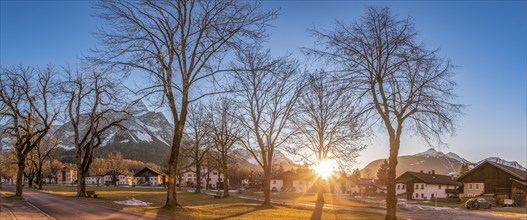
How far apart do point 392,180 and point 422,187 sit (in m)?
72.8

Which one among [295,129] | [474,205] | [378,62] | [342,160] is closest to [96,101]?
[295,129]

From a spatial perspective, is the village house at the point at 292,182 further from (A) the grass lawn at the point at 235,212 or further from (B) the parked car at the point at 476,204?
(A) the grass lawn at the point at 235,212

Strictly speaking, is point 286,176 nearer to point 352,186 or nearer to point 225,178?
point 352,186

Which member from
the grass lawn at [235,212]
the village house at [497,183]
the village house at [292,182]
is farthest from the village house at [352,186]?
the grass lawn at [235,212]

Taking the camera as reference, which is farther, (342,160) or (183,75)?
(342,160)

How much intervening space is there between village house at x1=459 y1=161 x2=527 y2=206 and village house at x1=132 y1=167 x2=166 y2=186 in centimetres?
10376

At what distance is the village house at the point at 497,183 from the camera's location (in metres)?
65.6

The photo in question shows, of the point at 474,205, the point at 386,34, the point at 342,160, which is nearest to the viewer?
the point at 386,34

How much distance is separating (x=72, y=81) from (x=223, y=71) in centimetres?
2481

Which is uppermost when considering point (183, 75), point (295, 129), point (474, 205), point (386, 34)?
point (386, 34)

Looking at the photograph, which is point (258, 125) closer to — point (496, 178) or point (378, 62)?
point (378, 62)

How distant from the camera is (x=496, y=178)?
71.2 metres

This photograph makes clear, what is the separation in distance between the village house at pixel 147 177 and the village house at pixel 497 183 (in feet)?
340

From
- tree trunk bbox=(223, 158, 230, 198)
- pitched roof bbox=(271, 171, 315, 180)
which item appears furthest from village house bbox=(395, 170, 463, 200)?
tree trunk bbox=(223, 158, 230, 198)
